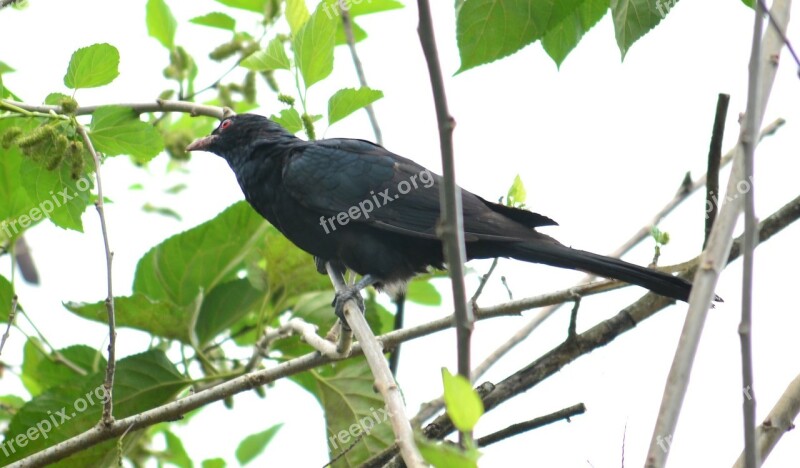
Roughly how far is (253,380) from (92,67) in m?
1.45

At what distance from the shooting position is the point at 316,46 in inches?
166

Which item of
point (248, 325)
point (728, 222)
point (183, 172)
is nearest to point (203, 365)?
point (248, 325)

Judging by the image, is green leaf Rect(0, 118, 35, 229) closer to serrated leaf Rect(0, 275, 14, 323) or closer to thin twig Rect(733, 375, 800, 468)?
serrated leaf Rect(0, 275, 14, 323)

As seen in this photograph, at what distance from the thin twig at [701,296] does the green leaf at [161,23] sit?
140 inches

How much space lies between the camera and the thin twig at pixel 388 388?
7.36 ft

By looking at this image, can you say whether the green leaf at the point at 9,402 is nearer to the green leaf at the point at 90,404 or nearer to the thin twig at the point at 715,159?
the green leaf at the point at 90,404

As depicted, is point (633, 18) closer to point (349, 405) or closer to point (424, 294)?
point (349, 405)

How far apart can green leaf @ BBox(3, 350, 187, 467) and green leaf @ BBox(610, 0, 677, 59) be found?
2794mm

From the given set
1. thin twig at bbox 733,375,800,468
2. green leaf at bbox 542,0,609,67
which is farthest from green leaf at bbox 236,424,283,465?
thin twig at bbox 733,375,800,468

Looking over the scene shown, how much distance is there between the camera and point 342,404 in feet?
16.1

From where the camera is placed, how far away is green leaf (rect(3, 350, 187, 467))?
4.46 meters

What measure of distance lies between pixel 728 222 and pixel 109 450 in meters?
3.29

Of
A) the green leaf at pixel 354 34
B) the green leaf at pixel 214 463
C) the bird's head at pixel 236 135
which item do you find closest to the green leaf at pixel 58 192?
the bird's head at pixel 236 135

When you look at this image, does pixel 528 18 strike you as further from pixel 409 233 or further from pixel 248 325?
pixel 248 325
